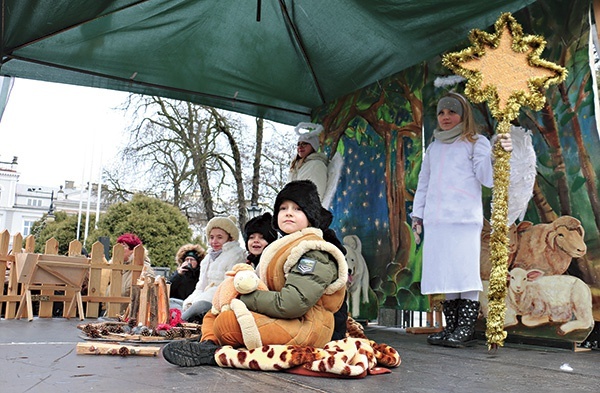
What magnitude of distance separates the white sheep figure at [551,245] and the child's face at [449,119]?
45.9 inches

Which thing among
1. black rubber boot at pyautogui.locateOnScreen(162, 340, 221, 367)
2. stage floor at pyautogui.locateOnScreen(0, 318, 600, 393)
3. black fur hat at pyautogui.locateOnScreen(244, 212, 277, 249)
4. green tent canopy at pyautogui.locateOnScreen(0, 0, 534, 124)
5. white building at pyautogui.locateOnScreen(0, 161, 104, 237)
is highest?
white building at pyautogui.locateOnScreen(0, 161, 104, 237)

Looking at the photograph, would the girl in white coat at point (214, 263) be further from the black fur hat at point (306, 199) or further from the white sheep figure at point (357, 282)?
the black fur hat at point (306, 199)

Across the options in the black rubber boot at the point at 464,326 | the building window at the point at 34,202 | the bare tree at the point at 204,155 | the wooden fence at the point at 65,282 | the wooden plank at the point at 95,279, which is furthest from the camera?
the building window at the point at 34,202

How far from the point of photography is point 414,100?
22.7 feet

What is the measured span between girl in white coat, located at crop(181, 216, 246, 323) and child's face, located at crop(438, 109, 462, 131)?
97.3 inches

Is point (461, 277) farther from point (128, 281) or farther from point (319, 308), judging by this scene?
point (128, 281)

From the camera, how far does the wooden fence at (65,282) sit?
702 cm

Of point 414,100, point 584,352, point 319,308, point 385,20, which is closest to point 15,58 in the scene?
point 385,20

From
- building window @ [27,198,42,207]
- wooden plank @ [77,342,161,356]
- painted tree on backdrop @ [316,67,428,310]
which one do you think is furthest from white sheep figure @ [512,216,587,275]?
building window @ [27,198,42,207]

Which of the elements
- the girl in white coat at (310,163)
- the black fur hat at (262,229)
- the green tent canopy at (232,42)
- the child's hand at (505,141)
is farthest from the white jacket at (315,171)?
the child's hand at (505,141)

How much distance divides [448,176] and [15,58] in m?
5.00

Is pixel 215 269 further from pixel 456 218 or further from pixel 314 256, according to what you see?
pixel 314 256

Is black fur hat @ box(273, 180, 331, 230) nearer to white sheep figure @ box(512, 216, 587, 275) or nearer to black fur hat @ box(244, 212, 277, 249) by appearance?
black fur hat @ box(244, 212, 277, 249)

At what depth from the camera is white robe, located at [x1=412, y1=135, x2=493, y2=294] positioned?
5.04 m
